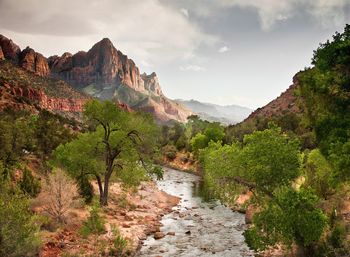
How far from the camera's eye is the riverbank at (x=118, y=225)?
25.0m

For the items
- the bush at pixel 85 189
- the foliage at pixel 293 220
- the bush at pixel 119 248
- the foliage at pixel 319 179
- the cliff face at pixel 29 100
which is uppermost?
the cliff face at pixel 29 100

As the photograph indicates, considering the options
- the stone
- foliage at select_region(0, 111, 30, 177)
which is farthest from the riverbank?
foliage at select_region(0, 111, 30, 177)

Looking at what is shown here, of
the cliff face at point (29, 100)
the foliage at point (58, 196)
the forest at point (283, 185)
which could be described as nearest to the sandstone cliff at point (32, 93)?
the cliff face at point (29, 100)

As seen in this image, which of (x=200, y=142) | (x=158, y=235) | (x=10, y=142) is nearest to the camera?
(x=158, y=235)

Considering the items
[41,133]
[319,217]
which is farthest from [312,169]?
[41,133]

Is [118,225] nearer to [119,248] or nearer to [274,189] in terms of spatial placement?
[119,248]

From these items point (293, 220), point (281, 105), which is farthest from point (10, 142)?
point (281, 105)

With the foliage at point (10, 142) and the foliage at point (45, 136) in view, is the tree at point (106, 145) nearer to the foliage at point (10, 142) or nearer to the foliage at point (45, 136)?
the foliage at point (10, 142)

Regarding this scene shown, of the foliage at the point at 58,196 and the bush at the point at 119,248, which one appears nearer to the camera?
the bush at the point at 119,248

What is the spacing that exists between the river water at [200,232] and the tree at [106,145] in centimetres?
743

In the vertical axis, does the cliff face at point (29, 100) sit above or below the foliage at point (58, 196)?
above

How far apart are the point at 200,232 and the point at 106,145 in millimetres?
13456

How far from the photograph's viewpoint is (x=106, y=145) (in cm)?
3844

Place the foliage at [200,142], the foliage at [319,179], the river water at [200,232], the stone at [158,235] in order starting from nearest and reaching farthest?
the river water at [200,232] < the foliage at [319,179] < the stone at [158,235] < the foliage at [200,142]
